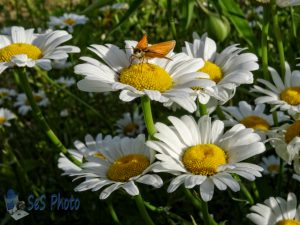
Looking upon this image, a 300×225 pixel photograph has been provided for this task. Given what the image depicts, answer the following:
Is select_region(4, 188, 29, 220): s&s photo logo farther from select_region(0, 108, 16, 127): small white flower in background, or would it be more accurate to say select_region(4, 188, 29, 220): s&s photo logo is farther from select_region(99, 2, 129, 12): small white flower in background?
select_region(99, 2, 129, 12): small white flower in background

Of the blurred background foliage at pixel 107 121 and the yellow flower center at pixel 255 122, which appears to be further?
the blurred background foliage at pixel 107 121

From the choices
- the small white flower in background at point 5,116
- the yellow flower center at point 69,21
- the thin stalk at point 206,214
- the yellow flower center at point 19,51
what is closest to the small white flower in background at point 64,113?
the small white flower in background at point 5,116

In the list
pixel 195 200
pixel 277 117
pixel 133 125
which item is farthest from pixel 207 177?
pixel 133 125

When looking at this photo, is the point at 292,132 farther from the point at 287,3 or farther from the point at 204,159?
the point at 287,3

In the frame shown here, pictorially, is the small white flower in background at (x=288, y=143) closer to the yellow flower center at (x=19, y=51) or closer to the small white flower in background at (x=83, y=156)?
the small white flower in background at (x=83, y=156)

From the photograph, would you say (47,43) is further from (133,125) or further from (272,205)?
(133,125)

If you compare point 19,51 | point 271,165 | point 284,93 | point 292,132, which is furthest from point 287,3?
point 271,165
